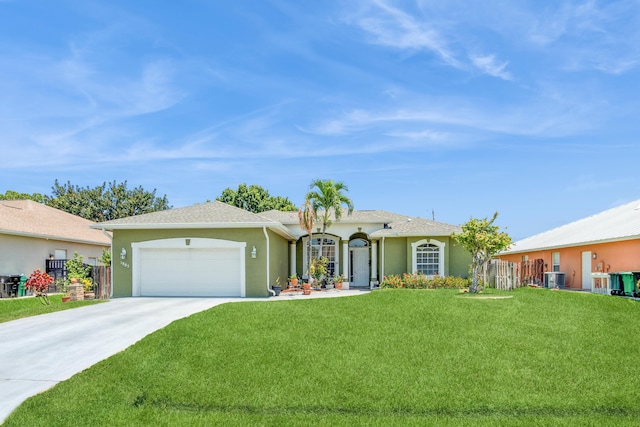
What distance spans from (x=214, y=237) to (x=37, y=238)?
1111 centimetres

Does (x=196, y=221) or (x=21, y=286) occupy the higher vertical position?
(x=196, y=221)

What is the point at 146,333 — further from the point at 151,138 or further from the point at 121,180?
the point at 121,180

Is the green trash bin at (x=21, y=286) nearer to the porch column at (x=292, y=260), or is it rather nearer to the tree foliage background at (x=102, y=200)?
the porch column at (x=292, y=260)

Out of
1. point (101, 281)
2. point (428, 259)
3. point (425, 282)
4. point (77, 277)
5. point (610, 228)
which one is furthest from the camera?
point (428, 259)

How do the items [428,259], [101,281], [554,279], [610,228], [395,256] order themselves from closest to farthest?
[101,281], [610,228], [554,279], [428,259], [395,256]

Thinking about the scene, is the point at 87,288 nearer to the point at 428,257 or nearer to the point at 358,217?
the point at 358,217

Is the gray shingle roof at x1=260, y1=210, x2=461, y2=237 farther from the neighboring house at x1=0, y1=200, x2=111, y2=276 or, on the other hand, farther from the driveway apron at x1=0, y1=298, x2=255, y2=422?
the driveway apron at x1=0, y1=298, x2=255, y2=422

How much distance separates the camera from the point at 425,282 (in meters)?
22.4

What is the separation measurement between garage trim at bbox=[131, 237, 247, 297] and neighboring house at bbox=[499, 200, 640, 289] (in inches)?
540

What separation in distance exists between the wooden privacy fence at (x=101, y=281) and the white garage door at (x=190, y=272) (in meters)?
1.41

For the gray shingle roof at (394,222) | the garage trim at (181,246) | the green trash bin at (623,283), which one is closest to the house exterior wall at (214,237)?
the garage trim at (181,246)

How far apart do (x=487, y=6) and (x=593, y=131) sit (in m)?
7.45

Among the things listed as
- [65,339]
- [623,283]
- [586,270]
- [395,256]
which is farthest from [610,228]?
[65,339]

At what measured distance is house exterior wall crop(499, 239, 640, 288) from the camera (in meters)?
19.3
